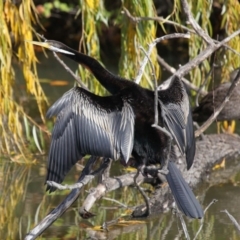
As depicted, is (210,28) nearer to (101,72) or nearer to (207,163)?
(207,163)

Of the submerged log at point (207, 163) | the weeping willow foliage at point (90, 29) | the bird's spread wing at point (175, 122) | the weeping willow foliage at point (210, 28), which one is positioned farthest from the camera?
the weeping willow foliage at point (210, 28)

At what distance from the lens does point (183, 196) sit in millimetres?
4832

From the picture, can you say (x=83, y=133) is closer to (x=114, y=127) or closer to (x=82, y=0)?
(x=114, y=127)

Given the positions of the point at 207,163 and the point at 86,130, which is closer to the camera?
the point at 86,130

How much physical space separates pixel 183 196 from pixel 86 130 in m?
0.69

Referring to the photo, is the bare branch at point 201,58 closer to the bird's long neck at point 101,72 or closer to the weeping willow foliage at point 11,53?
the bird's long neck at point 101,72

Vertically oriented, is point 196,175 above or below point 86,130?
below

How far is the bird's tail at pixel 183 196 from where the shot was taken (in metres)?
4.75

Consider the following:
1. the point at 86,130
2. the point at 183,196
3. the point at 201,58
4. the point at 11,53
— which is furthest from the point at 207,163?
the point at 86,130

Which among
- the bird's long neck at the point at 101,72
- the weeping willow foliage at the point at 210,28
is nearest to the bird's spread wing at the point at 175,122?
the bird's long neck at the point at 101,72

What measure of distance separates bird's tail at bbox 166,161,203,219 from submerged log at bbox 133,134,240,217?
3.19 ft

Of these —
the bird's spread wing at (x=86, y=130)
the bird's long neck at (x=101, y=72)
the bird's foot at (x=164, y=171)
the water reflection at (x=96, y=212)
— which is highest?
the bird's long neck at (x=101, y=72)

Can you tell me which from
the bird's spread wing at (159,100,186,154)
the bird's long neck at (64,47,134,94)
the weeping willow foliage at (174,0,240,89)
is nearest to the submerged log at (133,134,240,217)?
the weeping willow foliage at (174,0,240,89)

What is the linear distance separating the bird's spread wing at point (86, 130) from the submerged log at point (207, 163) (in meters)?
1.14
